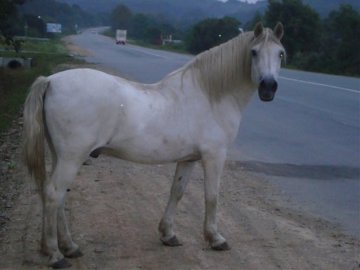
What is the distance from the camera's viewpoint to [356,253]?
223 inches

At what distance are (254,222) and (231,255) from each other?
1059 mm

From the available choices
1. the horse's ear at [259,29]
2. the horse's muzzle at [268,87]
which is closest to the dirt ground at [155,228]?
the horse's muzzle at [268,87]

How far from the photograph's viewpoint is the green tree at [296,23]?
43406mm

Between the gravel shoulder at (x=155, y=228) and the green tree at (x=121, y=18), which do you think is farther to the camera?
the green tree at (x=121, y=18)

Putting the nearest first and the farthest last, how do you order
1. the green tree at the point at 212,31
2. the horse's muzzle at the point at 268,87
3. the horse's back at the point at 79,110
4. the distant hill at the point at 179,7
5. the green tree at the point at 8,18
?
the horse's back at the point at 79,110 → the horse's muzzle at the point at 268,87 → the green tree at the point at 8,18 → the green tree at the point at 212,31 → the distant hill at the point at 179,7

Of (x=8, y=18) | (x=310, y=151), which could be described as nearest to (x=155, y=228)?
(x=310, y=151)

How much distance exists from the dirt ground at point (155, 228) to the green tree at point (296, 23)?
35846 mm

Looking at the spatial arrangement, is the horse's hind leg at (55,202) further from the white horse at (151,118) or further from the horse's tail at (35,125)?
the horse's tail at (35,125)

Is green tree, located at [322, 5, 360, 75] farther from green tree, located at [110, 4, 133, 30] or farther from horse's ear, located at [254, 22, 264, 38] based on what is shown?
green tree, located at [110, 4, 133, 30]

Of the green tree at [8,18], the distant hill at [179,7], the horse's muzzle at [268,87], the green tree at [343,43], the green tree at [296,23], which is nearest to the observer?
the horse's muzzle at [268,87]

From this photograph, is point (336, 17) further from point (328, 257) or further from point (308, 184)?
point (328, 257)

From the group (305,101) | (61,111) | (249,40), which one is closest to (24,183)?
(61,111)

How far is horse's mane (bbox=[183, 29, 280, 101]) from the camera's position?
5551 millimetres

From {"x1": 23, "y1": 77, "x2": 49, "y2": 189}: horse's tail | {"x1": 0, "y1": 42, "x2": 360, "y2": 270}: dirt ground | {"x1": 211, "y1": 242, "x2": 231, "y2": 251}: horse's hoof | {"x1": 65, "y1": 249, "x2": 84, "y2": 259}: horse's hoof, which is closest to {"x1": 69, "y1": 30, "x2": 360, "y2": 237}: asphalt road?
{"x1": 0, "y1": 42, "x2": 360, "y2": 270}: dirt ground
